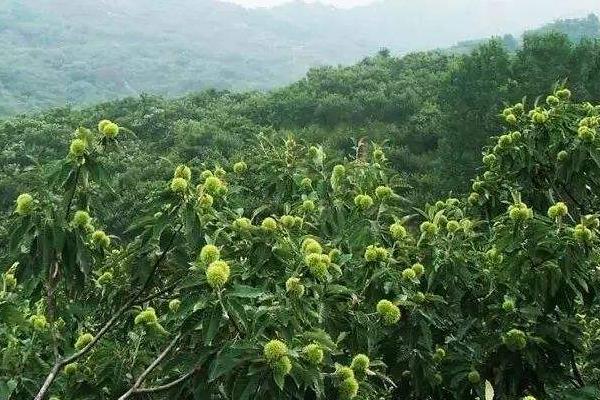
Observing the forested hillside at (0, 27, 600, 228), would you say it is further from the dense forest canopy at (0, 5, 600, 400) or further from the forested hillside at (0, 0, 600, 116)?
the forested hillside at (0, 0, 600, 116)

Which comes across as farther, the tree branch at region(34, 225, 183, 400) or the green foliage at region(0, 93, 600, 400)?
the tree branch at region(34, 225, 183, 400)

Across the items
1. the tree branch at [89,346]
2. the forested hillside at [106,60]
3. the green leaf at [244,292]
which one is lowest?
the forested hillside at [106,60]

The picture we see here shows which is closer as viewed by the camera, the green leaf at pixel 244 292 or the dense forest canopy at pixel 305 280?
the green leaf at pixel 244 292

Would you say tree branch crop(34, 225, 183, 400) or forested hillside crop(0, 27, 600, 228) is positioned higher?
tree branch crop(34, 225, 183, 400)

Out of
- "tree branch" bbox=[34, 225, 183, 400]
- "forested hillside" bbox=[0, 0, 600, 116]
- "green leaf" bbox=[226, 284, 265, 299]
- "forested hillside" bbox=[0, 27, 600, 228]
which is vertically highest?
"green leaf" bbox=[226, 284, 265, 299]

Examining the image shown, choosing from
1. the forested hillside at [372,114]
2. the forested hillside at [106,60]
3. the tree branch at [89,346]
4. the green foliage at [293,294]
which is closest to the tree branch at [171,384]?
the green foliage at [293,294]

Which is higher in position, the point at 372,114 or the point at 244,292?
the point at 244,292

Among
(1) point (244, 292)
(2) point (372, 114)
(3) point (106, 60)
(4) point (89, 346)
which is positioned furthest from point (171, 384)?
(3) point (106, 60)

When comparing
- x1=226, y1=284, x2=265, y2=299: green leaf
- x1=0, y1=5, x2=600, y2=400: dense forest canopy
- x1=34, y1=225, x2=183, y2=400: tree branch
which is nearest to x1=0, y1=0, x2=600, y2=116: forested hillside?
x1=0, y1=5, x2=600, y2=400: dense forest canopy

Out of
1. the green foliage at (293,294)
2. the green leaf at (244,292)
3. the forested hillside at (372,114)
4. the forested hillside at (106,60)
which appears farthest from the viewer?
the forested hillside at (106,60)

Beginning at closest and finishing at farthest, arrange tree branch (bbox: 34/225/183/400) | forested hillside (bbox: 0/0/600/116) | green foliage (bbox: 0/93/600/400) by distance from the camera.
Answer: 1. green foliage (bbox: 0/93/600/400)
2. tree branch (bbox: 34/225/183/400)
3. forested hillside (bbox: 0/0/600/116)

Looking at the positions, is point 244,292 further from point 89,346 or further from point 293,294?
point 89,346

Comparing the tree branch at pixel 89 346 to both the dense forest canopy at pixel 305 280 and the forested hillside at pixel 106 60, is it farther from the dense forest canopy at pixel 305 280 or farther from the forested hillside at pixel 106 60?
the forested hillside at pixel 106 60

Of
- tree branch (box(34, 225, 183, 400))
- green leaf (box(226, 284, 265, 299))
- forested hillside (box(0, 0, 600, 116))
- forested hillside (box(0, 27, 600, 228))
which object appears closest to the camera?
green leaf (box(226, 284, 265, 299))
